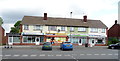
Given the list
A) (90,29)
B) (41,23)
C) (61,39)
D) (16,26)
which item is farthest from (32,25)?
(16,26)

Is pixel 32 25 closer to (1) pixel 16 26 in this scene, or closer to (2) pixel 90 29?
(2) pixel 90 29

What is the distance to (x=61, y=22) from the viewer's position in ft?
152

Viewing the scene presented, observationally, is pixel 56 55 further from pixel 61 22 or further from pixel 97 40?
pixel 97 40

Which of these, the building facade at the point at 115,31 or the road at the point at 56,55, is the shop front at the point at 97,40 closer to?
the building facade at the point at 115,31

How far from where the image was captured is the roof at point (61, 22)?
4450cm

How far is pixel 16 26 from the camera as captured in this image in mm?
85125

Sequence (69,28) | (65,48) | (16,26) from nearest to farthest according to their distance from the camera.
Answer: (65,48) → (69,28) → (16,26)

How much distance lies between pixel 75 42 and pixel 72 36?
1.81 m

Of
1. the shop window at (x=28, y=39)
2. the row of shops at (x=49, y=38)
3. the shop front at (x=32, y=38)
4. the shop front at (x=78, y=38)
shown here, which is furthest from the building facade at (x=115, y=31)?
the shop window at (x=28, y=39)

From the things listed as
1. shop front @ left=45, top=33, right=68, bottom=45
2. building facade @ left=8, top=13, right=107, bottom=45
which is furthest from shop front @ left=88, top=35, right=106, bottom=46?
shop front @ left=45, top=33, right=68, bottom=45

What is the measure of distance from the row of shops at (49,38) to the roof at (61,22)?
287 centimetres

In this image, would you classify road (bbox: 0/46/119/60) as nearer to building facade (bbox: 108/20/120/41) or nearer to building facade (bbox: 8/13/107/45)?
building facade (bbox: 8/13/107/45)

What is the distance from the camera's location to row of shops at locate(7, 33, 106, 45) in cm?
4228

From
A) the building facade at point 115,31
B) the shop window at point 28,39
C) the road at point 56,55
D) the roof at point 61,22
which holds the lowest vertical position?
the road at point 56,55
